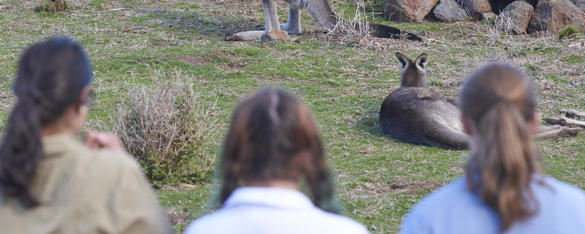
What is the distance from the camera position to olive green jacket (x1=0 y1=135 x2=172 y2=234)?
1.93m

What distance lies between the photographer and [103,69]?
773 centimetres

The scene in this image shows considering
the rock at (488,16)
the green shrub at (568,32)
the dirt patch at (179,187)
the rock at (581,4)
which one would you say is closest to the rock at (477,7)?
the rock at (488,16)

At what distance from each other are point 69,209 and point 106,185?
4.5 inches

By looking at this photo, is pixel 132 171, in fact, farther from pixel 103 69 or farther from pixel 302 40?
pixel 302 40

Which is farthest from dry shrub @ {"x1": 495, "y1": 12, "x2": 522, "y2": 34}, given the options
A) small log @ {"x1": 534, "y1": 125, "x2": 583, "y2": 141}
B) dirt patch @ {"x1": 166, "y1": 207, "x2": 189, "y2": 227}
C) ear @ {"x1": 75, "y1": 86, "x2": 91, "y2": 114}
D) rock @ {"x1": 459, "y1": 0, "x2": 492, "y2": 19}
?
ear @ {"x1": 75, "y1": 86, "x2": 91, "y2": 114}

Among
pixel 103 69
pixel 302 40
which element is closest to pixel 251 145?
pixel 103 69

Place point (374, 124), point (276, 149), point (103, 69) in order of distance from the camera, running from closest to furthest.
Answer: point (276, 149) → point (374, 124) → point (103, 69)

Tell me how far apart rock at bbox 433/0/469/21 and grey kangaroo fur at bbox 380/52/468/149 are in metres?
4.38

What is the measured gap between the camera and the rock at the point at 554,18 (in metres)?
9.55

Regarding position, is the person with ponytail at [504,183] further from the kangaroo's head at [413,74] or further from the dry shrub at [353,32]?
the dry shrub at [353,32]

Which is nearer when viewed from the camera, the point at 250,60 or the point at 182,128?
the point at 182,128

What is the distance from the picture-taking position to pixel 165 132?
469 centimetres

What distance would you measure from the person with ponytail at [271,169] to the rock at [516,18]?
8.05 metres

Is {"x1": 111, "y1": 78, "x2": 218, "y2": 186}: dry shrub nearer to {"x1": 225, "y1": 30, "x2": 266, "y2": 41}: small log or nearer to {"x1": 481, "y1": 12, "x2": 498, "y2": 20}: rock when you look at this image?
{"x1": 225, "y1": 30, "x2": 266, "y2": 41}: small log
